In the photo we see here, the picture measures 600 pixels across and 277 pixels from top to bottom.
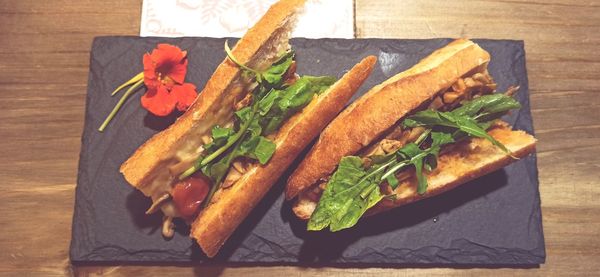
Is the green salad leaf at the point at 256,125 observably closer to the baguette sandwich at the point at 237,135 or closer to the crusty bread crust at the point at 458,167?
the baguette sandwich at the point at 237,135

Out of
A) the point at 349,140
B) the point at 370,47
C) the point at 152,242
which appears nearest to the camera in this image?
the point at 349,140

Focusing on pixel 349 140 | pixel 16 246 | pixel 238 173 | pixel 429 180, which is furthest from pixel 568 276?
pixel 16 246

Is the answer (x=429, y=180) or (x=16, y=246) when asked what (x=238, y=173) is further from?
(x=16, y=246)

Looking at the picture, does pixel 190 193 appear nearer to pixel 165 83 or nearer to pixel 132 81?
pixel 165 83

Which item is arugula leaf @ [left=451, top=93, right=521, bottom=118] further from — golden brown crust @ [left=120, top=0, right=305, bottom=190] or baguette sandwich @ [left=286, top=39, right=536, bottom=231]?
golden brown crust @ [left=120, top=0, right=305, bottom=190]

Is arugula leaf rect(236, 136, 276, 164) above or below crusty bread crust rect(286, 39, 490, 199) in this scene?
below

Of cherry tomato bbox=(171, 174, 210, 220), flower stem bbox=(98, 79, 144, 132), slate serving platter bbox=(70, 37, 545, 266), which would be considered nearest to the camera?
cherry tomato bbox=(171, 174, 210, 220)

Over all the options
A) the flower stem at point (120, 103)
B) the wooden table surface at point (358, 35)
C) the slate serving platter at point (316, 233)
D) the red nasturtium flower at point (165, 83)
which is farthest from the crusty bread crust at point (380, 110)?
the flower stem at point (120, 103)

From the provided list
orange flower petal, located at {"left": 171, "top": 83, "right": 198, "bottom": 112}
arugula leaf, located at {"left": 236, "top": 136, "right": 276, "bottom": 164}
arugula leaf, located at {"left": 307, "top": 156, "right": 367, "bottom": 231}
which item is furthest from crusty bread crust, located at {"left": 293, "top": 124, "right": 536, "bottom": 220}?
orange flower petal, located at {"left": 171, "top": 83, "right": 198, "bottom": 112}
